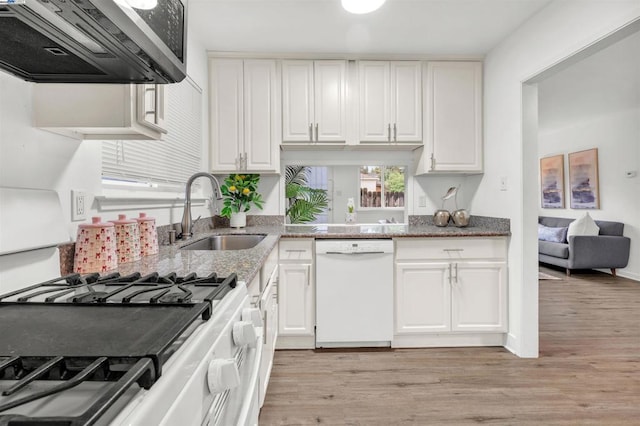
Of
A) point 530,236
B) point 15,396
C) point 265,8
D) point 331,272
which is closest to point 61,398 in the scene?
point 15,396

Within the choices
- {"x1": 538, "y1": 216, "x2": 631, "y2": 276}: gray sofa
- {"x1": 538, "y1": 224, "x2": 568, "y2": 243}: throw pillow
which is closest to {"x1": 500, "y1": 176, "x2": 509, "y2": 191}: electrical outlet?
{"x1": 538, "y1": 216, "x2": 631, "y2": 276}: gray sofa

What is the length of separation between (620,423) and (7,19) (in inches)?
111

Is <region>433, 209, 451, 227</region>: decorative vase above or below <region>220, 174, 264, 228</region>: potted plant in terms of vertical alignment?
below

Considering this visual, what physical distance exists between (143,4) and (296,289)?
2.06m

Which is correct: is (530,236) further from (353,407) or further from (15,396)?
(15,396)

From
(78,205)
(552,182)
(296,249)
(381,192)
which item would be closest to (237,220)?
(296,249)

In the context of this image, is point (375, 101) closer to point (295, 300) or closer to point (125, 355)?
point (295, 300)

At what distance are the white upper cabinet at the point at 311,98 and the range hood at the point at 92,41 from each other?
182cm

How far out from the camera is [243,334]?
83 cm

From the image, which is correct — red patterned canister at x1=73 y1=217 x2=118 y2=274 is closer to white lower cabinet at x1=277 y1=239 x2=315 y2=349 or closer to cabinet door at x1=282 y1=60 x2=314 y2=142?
white lower cabinet at x1=277 y1=239 x2=315 y2=349

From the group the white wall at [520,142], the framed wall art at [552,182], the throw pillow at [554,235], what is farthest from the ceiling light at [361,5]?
the framed wall art at [552,182]

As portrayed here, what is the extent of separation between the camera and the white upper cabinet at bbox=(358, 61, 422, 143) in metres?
2.88

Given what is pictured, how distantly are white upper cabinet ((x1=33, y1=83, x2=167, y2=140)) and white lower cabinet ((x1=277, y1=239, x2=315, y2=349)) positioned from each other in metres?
1.52

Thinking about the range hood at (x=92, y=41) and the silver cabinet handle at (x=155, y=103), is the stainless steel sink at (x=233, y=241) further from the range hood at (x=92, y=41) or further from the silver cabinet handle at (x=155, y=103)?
the range hood at (x=92, y=41)
